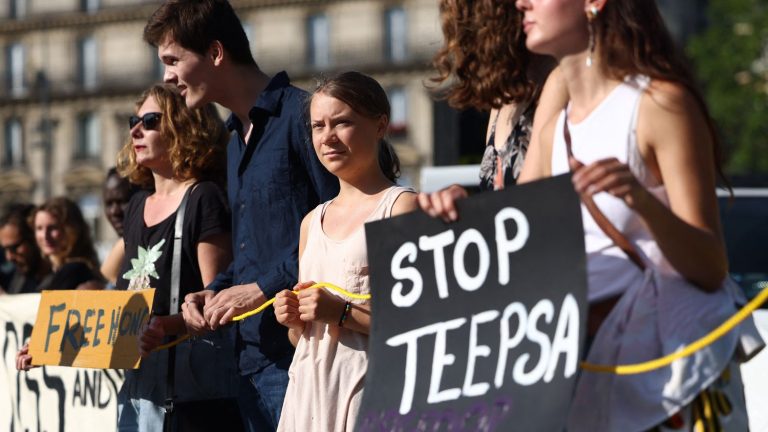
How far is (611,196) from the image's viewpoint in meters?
3.07

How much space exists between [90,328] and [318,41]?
171 feet

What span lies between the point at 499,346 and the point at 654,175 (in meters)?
0.47

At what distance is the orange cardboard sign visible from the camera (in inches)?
204

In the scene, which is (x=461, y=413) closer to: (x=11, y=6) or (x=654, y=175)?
(x=654, y=175)

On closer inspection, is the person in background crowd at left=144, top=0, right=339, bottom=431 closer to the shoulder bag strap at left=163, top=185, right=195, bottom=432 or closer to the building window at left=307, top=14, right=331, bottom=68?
the shoulder bag strap at left=163, top=185, right=195, bottom=432

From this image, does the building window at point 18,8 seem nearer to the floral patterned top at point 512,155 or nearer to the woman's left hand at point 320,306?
the woman's left hand at point 320,306

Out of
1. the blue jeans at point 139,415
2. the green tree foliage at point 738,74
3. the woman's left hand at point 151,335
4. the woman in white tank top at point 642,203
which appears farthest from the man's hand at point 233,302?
the green tree foliage at point 738,74

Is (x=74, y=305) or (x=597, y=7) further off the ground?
(x=597, y=7)

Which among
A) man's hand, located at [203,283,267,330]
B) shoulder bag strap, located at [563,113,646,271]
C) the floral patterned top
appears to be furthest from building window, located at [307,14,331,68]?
shoulder bag strap, located at [563,113,646,271]

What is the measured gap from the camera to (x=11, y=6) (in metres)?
62.7

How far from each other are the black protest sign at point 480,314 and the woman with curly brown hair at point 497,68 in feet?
1.58

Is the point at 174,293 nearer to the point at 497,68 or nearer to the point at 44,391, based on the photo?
the point at 497,68

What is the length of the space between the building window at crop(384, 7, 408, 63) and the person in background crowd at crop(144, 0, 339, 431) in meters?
50.0

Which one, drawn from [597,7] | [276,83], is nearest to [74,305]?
[276,83]
